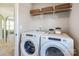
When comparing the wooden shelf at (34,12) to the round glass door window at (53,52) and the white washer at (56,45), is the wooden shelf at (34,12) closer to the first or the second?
the white washer at (56,45)

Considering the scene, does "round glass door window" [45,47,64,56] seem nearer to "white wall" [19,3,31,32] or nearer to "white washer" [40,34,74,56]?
"white washer" [40,34,74,56]

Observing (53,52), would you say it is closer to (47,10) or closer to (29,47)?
(29,47)

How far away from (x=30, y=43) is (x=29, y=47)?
0.06 metres

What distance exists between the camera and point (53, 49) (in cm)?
145

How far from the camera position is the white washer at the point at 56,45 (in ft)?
4.37

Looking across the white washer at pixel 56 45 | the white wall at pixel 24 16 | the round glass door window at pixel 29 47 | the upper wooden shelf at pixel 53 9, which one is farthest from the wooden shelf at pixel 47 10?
the round glass door window at pixel 29 47

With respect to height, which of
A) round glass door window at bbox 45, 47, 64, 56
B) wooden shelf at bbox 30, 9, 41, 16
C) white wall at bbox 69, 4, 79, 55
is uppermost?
wooden shelf at bbox 30, 9, 41, 16

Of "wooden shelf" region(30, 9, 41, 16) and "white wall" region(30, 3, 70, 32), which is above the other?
"wooden shelf" region(30, 9, 41, 16)

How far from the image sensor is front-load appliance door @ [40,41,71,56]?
1373 mm

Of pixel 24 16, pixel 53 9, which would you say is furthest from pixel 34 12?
pixel 53 9

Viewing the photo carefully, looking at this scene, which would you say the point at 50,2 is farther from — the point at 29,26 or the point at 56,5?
the point at 29,26

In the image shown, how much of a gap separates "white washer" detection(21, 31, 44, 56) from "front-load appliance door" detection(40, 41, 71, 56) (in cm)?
9

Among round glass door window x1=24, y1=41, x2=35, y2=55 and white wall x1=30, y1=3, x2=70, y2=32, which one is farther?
round glass door window x1=24, y1=41, x2=35, y2=55

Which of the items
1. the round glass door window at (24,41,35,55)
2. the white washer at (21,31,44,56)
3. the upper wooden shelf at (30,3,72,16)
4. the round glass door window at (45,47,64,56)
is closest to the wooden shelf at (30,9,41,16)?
the upper wooden shelf at (30,3,72,16)
